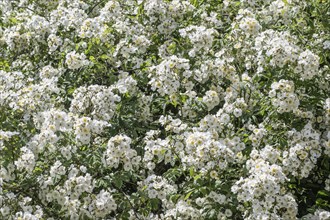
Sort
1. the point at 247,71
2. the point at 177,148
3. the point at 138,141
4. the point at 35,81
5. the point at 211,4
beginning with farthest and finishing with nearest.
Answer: the point at 211,4 < the point at 35,81 < the point at 247,71 < the point at 138,141 < the point at 177,148

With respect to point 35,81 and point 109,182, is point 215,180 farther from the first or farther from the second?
point 35,81

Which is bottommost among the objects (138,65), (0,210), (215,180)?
(0,210)

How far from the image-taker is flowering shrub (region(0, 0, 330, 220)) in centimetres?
415

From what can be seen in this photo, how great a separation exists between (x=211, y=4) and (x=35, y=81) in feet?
5.27

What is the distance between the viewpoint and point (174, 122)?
15.0 feet

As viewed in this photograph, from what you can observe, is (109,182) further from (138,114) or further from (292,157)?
(292,157)

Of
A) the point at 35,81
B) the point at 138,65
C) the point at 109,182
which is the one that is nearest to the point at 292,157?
the point at 109,182

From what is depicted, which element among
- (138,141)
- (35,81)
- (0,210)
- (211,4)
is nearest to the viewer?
(0,210)

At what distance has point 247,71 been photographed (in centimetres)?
512

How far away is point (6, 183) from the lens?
431 centimetres

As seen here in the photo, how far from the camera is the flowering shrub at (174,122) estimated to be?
4.15m

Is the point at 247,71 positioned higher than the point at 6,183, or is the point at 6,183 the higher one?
the point at 247,71

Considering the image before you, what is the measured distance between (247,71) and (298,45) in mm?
392

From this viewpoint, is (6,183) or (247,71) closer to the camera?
(6,183)
